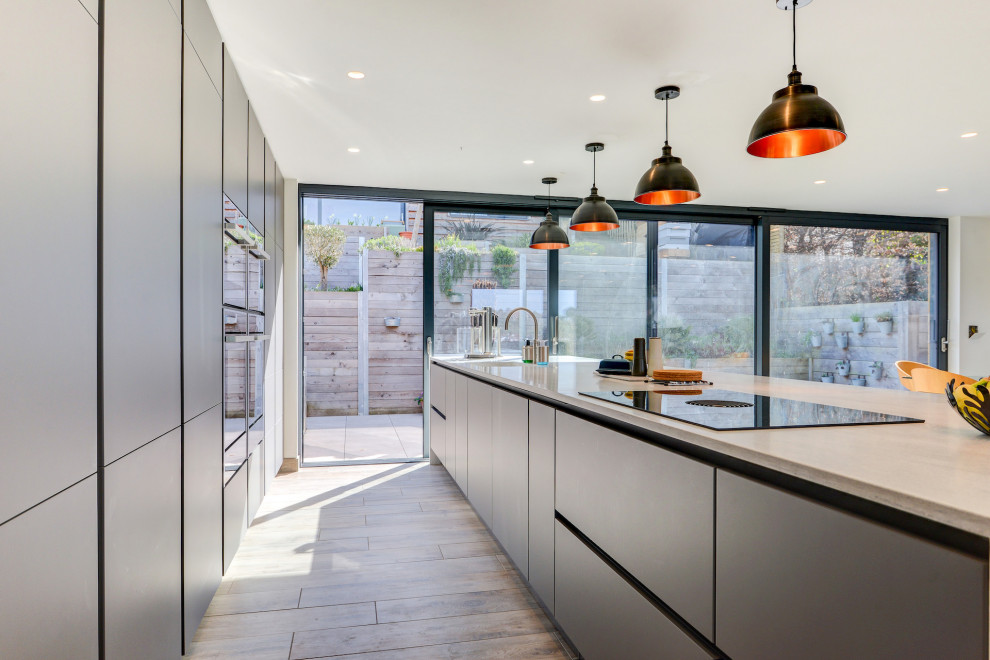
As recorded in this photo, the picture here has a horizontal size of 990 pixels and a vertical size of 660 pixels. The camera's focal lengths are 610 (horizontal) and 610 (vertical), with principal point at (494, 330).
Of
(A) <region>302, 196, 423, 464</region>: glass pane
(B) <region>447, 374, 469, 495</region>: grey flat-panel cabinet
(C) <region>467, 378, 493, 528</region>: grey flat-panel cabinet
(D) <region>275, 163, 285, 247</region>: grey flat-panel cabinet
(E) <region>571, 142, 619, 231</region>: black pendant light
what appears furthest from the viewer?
(A) <region>302, 196, 423, 464</region>: glass pane

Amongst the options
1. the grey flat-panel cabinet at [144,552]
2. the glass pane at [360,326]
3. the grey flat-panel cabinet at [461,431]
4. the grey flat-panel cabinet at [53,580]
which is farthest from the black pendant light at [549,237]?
the grey flat-panel cabinet at [53,580]

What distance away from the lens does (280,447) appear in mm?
4535

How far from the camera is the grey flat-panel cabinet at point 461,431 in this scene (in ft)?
11.5

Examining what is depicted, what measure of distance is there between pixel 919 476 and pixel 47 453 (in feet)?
4.44

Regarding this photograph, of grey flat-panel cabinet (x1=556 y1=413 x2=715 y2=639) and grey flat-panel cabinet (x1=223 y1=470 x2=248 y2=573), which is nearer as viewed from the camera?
grey flat-panel cabinet (x1=556 y1=413 x2=715 y2=639)

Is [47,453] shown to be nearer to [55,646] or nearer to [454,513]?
[55,646]

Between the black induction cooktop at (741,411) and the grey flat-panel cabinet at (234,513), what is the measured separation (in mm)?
1725

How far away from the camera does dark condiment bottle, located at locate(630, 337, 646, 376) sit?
2.45 meters

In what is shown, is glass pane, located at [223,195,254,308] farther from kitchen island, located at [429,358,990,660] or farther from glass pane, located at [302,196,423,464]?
glass pane, located at [302,196,423,464]

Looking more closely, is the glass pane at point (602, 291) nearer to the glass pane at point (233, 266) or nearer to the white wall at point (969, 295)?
the glass pane at point (233, 266)

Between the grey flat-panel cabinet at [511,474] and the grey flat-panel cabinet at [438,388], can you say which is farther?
the grey flat-panel cabinet at [438,388]

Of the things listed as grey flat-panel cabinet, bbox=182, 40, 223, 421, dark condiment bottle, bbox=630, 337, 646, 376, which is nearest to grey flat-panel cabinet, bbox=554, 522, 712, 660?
dark condiment bottle, bbox=630, 337, 646, 376

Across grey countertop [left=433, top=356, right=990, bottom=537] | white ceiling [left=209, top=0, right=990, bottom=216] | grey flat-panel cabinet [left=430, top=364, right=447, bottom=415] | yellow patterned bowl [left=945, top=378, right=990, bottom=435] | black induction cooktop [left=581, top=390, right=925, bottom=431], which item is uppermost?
white ceiling [left=209, top=0, right=990, bottom=216]

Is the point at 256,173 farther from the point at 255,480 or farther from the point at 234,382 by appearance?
the point at 255,480
